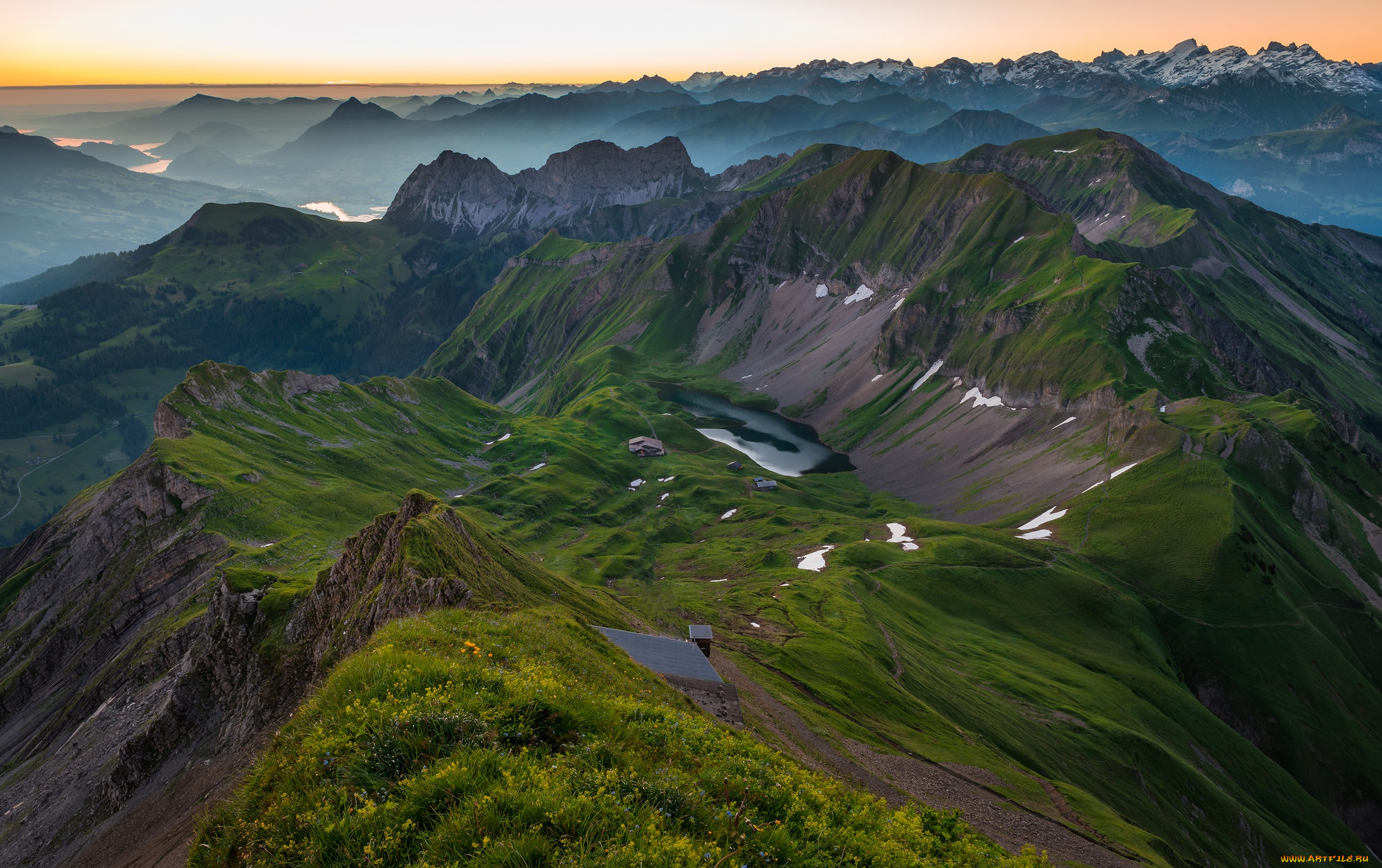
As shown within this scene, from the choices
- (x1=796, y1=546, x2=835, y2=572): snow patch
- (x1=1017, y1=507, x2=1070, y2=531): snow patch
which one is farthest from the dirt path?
(x1=1017, y1=507, x2=1070, y2=531): snow patch

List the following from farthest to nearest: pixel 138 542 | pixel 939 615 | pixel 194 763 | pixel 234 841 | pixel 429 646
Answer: pixel 939 615, pixel 138 542, pixel 194 763, pixel 429 646, pixel 234 841

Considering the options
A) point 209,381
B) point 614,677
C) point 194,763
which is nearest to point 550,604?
point 614,677

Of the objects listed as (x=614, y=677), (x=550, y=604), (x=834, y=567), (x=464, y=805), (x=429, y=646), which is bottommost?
(x=834, y=567)

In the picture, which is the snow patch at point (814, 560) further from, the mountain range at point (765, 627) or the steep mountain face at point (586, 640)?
the steep mountain face at point (586, 640)

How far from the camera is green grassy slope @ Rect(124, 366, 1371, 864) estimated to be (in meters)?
79.8

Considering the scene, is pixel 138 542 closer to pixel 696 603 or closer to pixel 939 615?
pixel 696 603

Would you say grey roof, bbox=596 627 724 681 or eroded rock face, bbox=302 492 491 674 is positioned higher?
eroded rock face, bbox=302 492 491 674

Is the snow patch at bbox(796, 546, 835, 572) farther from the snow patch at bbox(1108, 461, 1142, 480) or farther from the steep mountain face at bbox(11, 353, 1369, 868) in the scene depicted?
the snow patch at bbox(1108, 461, 1142, 480)

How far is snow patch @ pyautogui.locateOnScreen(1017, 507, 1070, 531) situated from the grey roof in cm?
12868

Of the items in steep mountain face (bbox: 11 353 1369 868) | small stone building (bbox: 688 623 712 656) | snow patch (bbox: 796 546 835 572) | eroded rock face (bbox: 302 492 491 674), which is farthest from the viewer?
snow patch (bbox: 796 546 835 572)

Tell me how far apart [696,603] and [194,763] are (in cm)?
7063

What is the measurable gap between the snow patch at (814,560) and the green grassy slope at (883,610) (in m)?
2.13

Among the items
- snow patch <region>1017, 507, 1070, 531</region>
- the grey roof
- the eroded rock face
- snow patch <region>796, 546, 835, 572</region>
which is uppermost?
the eroded rock face

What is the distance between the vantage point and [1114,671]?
11356 cm
